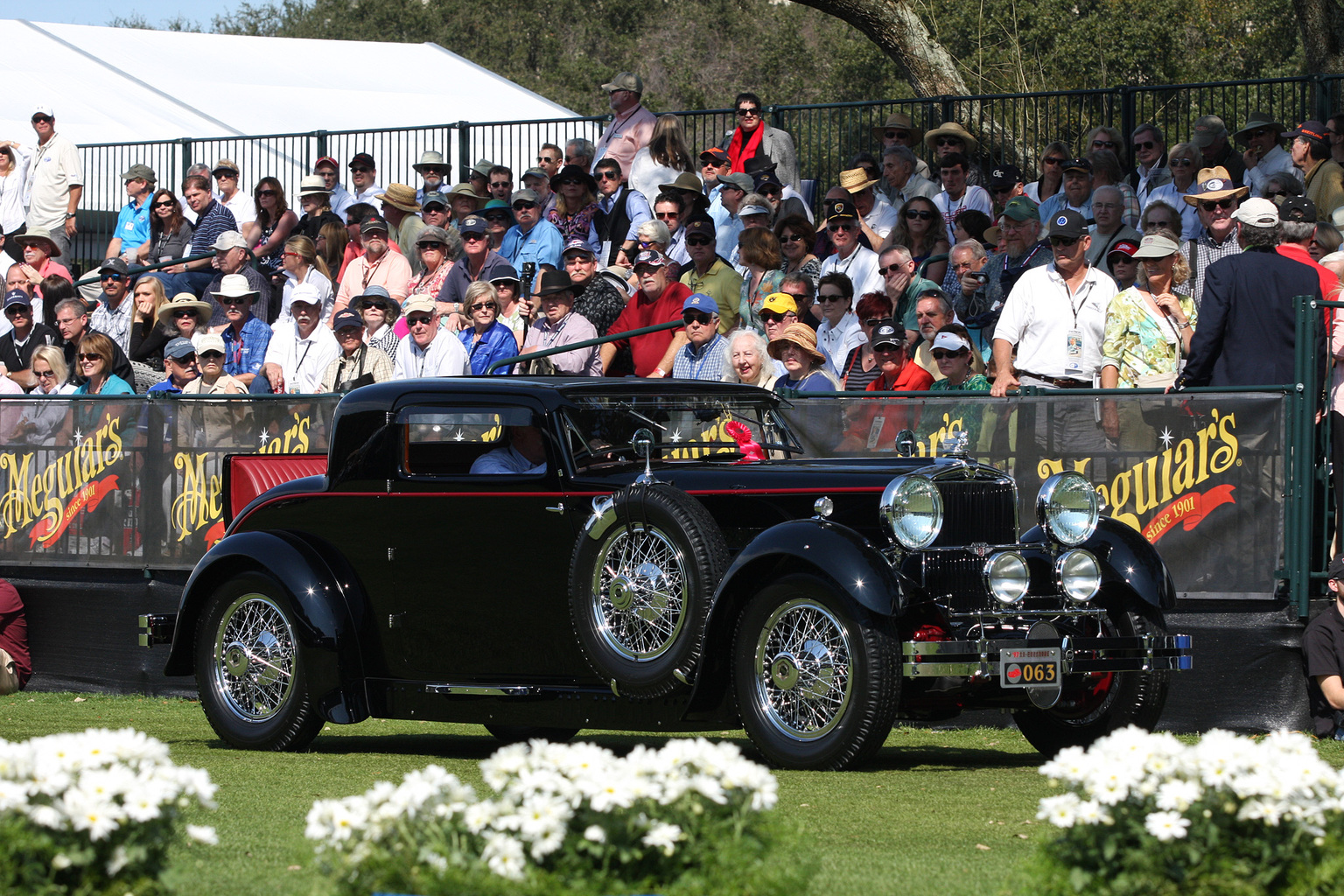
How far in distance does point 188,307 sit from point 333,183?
3541 mm

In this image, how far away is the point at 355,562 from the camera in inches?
352

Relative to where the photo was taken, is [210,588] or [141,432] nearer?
[210,588]

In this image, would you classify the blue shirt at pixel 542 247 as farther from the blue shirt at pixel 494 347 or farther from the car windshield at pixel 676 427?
the car windshield at pixel 676 427

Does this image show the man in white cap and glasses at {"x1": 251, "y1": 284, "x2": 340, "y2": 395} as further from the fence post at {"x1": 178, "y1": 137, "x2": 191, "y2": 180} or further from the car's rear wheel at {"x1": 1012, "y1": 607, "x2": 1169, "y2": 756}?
the fence post at {"x1": 178, "y1": 137, "x2": 191, "y2": 180}

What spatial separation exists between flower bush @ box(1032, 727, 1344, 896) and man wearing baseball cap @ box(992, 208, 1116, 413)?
7008 mm

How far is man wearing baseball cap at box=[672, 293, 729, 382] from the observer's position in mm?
11742

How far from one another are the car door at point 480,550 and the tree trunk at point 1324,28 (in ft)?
41.3

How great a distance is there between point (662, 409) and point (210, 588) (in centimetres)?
263

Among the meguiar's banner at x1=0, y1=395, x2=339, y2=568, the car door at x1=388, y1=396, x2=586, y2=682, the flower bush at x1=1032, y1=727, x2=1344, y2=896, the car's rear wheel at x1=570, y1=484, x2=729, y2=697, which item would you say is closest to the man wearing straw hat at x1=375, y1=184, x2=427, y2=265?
the meguiar's banner at x1=0, y1=395, x2=339, y2=568

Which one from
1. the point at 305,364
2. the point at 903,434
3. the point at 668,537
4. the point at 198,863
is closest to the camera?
Answer: the point at 198,863

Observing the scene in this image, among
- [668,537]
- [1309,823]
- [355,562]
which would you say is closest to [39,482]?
[355,562]

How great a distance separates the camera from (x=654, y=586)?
302 inches

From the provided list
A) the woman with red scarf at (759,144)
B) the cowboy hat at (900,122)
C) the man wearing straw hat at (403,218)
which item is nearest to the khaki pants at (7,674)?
the man wearing straw hat at (403,218)

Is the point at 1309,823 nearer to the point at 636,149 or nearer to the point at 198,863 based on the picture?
the point at 198,863
